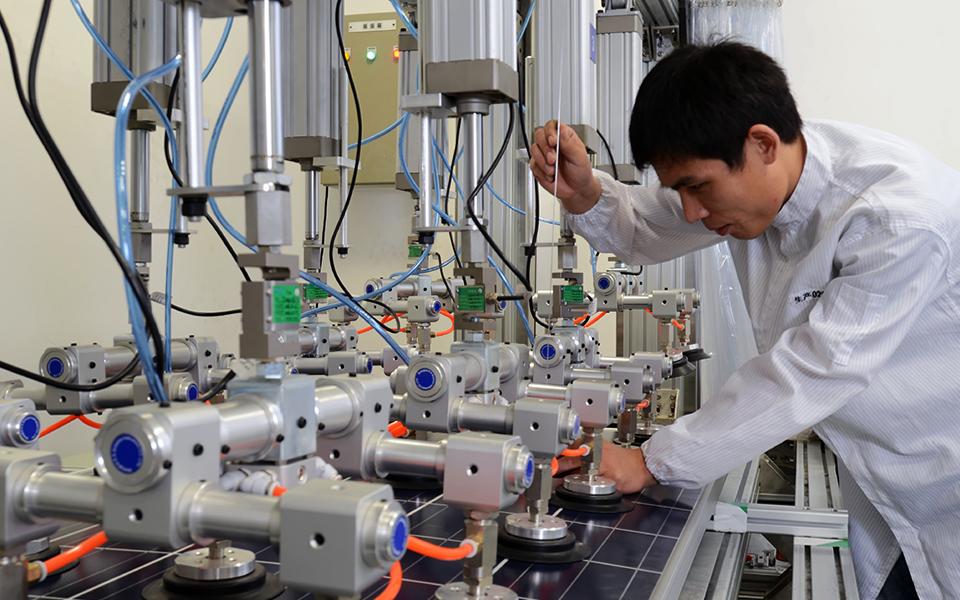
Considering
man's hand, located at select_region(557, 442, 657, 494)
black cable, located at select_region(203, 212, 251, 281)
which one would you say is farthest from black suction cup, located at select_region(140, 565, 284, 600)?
man's hand, located at select_region(557, 442, 657, 494)

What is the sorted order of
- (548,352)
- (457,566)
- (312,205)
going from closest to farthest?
(457,566) < (548,352) < (312,205)

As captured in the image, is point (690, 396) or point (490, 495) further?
point (690, 396)

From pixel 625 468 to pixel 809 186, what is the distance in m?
0.57

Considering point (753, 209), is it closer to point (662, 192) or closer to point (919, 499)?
point (662, 192)

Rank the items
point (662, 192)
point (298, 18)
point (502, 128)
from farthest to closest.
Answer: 1. point (502, 128)
2. point (298, 18)
3. point (662, 192)

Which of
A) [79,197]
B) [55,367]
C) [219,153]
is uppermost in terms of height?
[219,153]

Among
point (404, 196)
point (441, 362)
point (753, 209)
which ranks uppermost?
point (404, 196)

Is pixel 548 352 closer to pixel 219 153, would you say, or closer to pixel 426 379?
pixel 426 379

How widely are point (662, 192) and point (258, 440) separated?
1280mm

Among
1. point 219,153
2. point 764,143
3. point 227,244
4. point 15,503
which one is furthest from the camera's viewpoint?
point 219,153

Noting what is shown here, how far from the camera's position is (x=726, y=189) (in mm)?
1374

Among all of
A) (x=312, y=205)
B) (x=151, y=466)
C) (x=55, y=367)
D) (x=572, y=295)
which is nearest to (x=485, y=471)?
(x=151, y=466)

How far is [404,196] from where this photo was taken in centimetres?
474

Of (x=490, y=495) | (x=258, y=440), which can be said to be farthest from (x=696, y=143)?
(x=258, y=440)
